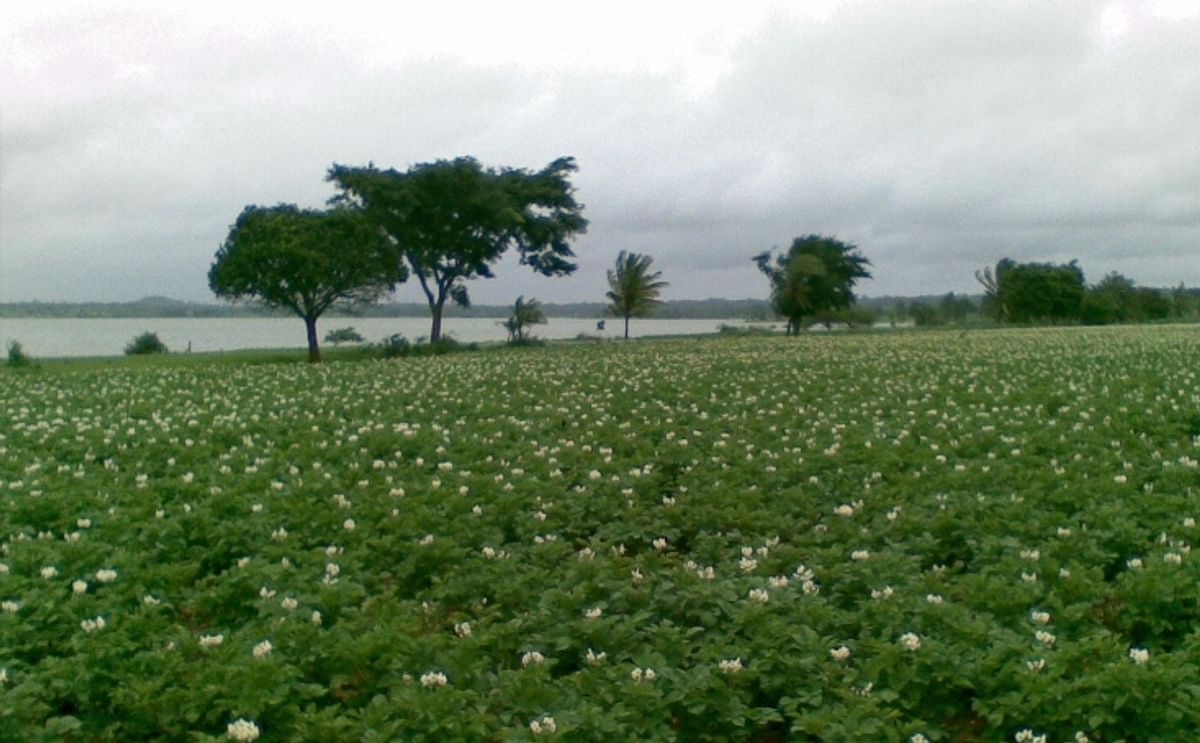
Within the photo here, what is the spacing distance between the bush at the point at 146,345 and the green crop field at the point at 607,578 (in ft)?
106

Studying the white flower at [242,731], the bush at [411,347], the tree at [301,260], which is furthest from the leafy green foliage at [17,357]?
the white flower at [242,731]

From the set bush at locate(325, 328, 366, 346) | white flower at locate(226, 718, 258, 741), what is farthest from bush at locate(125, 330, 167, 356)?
white flower at locate(226, 718, 258, 741)

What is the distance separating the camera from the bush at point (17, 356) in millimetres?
29625

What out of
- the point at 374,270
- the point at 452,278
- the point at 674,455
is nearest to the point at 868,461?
the point at 674,455

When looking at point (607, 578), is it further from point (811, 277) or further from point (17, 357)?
point (811, 277)

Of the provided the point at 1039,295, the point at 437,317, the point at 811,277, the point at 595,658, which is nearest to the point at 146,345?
the point at 437,317

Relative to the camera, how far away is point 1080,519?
7.33 metres

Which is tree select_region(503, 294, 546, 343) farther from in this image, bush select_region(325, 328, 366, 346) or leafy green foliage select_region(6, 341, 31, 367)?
leafy green foliage select_region(6, 341, 31, 367)

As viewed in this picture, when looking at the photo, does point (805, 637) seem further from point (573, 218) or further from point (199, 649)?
A: point (573, 218)

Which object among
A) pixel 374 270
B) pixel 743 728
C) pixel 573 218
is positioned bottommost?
pixel 743 728

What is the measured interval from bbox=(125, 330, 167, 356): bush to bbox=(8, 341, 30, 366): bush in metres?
12.1

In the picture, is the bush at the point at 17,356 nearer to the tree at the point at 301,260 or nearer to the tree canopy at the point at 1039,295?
the tree at the point at 301,260

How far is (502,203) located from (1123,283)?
58.9 meters

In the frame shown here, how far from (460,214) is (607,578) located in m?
34.4
